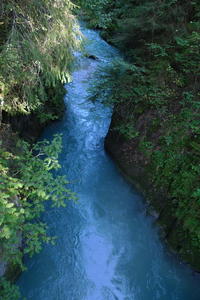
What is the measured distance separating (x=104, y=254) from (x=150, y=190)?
225 cm

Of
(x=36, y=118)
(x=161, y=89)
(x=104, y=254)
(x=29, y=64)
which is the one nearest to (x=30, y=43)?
(x=29, y=64)

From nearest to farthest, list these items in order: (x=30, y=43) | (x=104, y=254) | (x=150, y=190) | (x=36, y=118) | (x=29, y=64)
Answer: (x=30, y=43)
(x=29, y=64)
(x=104, y=254)
(x=150, y=190)
(x=36, y=118)

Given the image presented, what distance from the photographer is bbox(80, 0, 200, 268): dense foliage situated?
270 inches

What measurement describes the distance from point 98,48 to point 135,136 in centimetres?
1024

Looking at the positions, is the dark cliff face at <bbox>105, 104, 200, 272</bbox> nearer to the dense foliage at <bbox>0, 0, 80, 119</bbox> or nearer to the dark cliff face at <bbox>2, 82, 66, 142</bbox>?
the dark cliff face at <bbox>2, 82, 66, 142</bbox>

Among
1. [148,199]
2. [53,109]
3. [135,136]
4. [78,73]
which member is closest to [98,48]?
[78,73]

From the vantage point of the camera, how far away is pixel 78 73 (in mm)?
14969

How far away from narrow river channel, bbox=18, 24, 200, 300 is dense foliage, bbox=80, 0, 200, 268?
3.75 ft

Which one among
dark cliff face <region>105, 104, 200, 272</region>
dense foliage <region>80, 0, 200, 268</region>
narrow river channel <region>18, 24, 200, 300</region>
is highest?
dense foliage <region>80, 0, 200, 268</region>

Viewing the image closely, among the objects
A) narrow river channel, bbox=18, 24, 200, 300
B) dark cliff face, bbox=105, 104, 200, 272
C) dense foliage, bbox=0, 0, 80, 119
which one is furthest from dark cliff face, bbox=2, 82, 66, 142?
dark cliff face, bbox=105, 104, 200, 272

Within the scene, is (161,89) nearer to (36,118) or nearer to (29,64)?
(29,64)

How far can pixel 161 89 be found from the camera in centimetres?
808

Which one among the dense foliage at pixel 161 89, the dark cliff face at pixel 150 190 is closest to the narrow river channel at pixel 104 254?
the dark cliff face at pixel 150 190

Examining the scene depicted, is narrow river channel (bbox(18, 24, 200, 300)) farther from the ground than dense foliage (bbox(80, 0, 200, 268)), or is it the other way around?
dense foliage (bbox(80, 0, 200, 268))
